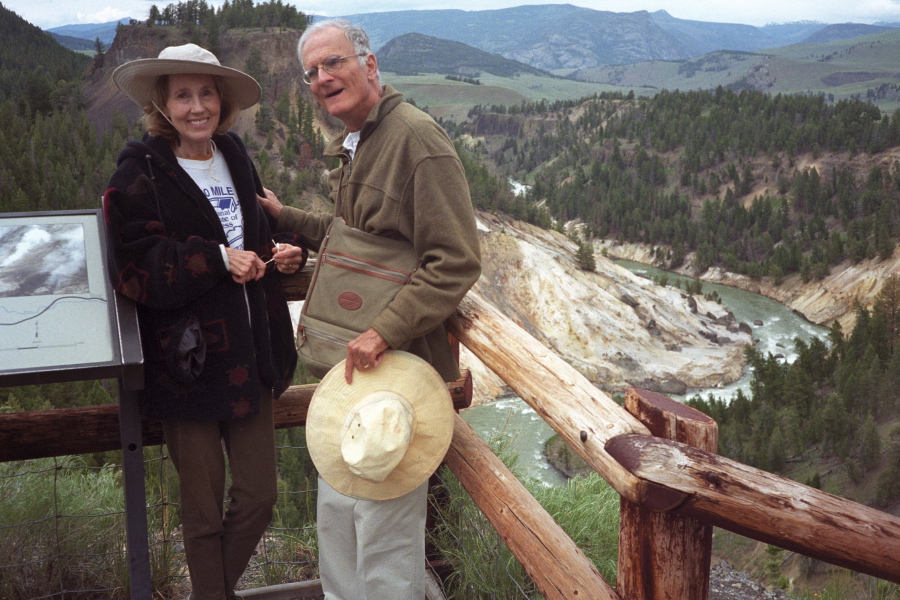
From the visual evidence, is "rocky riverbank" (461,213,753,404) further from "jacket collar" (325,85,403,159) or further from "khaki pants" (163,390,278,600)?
"jacket collar" (325,85,403,159)

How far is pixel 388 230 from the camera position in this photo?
2.44 m

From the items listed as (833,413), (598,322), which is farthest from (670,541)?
(598,322)

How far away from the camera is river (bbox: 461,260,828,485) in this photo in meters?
21.8

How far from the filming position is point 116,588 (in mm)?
3199

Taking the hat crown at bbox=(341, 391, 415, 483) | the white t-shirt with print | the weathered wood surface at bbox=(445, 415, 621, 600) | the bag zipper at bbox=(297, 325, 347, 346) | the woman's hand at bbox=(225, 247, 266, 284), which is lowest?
the weathered wood surface at bbox=(445, 415, 621, 600)

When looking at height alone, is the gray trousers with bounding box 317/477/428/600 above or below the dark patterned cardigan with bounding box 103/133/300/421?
below

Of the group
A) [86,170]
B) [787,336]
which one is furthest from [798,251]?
[86,170]

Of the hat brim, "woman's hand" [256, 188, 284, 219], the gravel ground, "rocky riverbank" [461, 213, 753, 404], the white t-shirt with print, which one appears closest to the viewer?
the hat brim

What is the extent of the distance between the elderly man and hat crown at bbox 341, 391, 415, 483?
15 centimetres

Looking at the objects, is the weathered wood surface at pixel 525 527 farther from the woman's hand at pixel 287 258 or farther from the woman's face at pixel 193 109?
the woman's face at pixel 193 109

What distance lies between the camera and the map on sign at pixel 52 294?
7.08 ft

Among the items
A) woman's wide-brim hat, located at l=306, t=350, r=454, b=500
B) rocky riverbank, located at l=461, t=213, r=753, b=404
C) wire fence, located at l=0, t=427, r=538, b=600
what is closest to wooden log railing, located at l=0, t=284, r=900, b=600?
woman's wide-brim hat, located at l=306, t=350, r=454, b=500

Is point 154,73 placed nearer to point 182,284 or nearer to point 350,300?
point 182,284

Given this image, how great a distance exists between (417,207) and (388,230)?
0.61 feet
